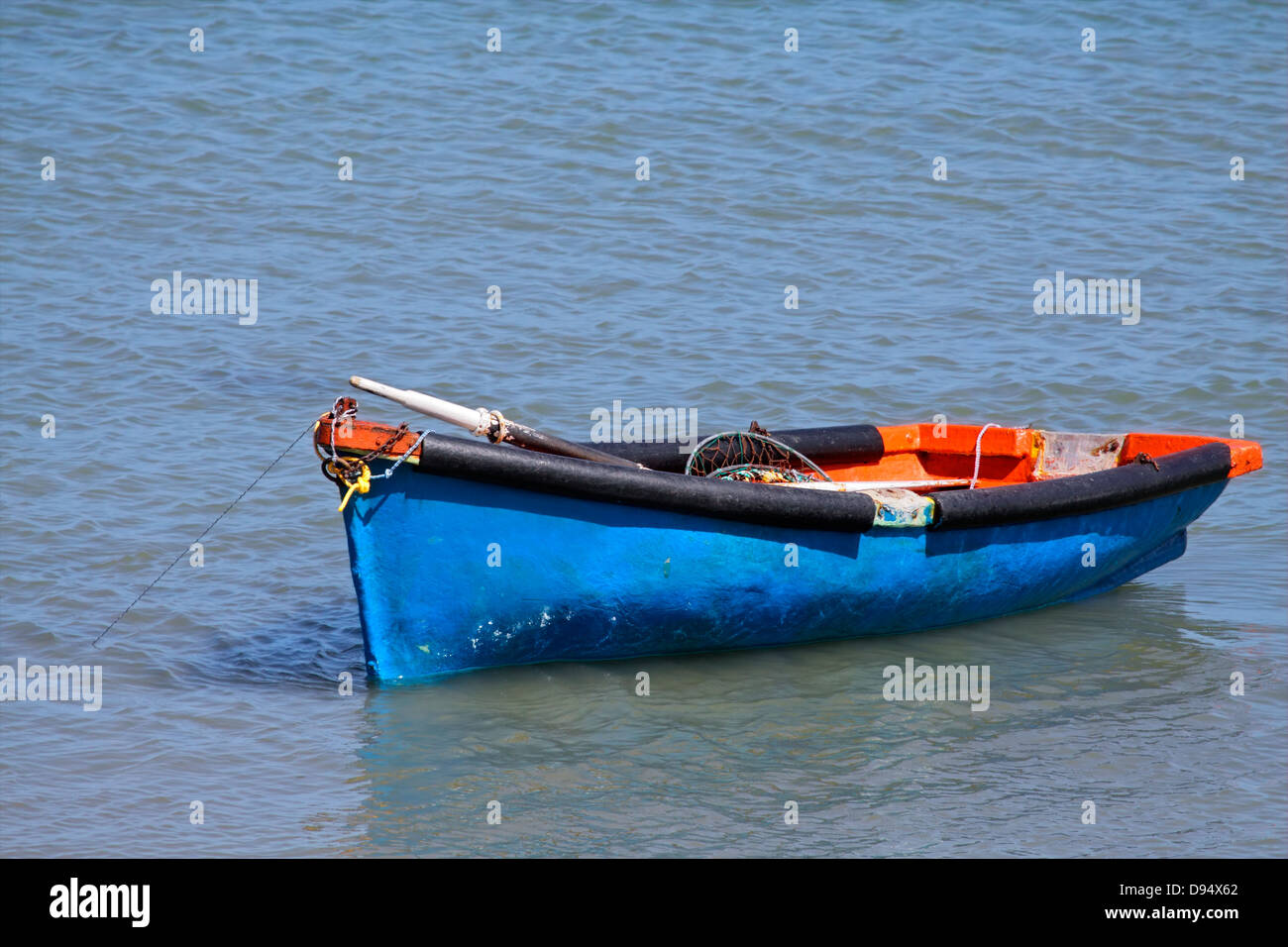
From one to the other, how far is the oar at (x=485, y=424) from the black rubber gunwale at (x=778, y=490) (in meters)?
0.21

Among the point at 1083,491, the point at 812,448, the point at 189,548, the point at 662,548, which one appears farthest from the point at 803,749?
the point at 189,548

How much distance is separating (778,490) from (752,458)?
1175 millimetres

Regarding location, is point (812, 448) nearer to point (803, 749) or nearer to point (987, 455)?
point (987, 455)

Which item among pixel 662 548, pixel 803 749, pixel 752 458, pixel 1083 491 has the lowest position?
pixel 803 749

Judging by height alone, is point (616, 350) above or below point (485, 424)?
above

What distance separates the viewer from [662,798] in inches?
222

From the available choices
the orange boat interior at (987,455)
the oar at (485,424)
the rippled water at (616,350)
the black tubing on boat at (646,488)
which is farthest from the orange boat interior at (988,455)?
the oar at (485,424)

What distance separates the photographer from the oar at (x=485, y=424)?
616cm

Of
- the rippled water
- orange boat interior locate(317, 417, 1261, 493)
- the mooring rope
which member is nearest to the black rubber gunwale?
orange boat interior locate(317, 417, 1261, 493)

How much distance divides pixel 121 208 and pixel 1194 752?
424 inches

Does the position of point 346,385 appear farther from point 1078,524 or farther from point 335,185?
point 1078,524

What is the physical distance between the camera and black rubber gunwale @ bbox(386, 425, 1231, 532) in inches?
239

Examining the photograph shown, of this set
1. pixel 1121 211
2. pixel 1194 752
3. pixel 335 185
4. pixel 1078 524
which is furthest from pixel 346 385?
pixel 1121 211

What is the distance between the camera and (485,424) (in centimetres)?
639
